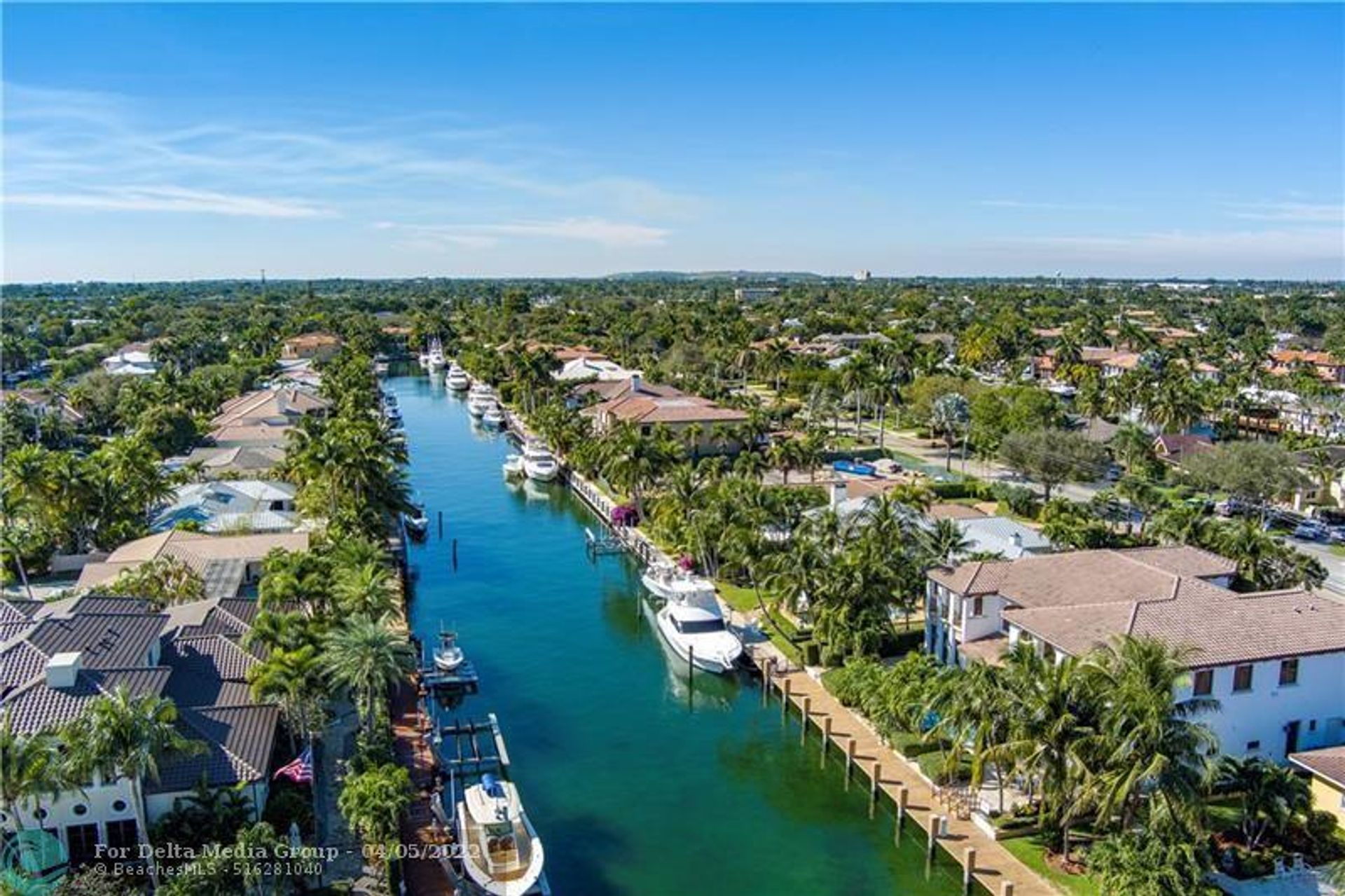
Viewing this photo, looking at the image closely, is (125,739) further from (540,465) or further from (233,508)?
(540,465)

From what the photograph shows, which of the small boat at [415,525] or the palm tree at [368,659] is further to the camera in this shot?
the small boat at [415,525]

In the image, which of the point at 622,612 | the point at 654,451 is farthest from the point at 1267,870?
the point at 654,451

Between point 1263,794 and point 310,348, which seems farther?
point 310,348

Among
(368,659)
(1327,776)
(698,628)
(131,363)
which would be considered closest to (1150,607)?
(1327,776)

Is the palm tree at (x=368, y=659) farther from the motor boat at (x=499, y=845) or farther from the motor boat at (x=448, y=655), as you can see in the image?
the motor boat at (x=448, y=655)

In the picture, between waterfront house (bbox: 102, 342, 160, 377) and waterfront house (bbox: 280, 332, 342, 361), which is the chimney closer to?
waterfront house (bbox: 102, 342, 160, 377)

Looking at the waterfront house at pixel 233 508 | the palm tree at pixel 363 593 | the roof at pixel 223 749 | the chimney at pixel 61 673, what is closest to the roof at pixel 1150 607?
the palm tree at pixel 363 593

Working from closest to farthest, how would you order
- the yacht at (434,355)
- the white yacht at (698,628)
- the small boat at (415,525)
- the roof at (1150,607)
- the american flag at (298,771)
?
the american flag at (298,771)
the roof at (1150,607)
the white yacht at (698,628)
the small boat at (415,525)
the yacht at (434,355)

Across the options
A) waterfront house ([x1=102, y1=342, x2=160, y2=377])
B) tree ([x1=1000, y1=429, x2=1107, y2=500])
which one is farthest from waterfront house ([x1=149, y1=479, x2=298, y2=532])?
waterfront house ([x1=102, y1=342, x2=160, y2=377])
